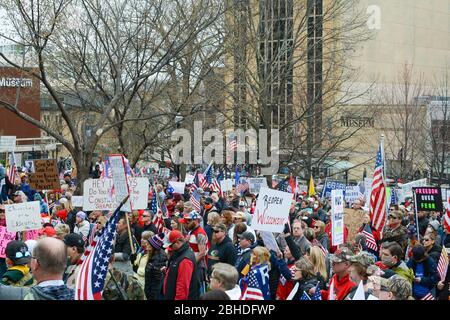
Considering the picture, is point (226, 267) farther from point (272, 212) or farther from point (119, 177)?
point (119, 177)

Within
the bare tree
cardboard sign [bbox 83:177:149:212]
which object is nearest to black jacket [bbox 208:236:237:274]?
cardboard sign [bbox 83:177:149:212]

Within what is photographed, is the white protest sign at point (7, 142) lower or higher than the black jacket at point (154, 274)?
higher

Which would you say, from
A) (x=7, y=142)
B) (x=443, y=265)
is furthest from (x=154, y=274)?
(x=7, y=142)

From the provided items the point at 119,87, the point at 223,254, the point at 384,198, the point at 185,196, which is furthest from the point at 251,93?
the point at 223,254

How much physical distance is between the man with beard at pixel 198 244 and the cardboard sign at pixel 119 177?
7.07 feet

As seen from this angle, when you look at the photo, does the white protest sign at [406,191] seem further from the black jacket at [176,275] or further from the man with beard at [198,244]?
the black jacket at [176,275]

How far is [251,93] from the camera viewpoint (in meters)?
29.2

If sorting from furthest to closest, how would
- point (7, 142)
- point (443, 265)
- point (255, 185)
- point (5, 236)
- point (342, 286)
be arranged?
point (7, 142) < point (255, 185) < point (5, 236) < point (443, 265) < point (342, 286)

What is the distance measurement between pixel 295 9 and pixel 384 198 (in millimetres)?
16437

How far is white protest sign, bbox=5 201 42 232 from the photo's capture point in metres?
12.6

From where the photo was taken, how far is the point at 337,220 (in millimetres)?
12016

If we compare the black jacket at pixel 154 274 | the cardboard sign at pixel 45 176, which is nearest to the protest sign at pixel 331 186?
the cardboard sign at pixel 45 176

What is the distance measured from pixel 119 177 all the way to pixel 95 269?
20.2ft

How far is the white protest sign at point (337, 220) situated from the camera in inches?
459
